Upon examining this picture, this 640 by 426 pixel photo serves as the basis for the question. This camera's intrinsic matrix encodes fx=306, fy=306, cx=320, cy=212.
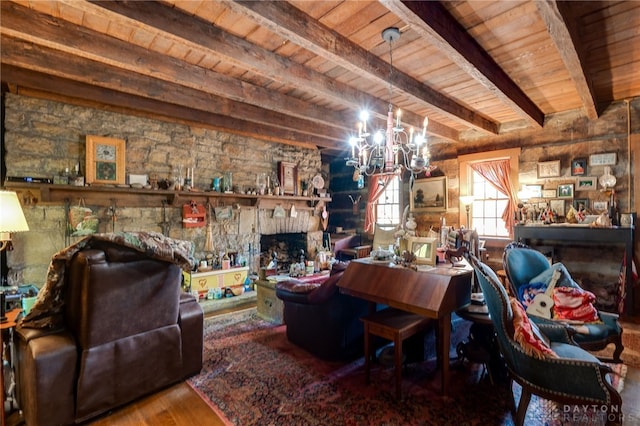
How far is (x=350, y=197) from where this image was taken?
721cm

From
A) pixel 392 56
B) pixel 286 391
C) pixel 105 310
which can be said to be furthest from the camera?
pixel 392 56

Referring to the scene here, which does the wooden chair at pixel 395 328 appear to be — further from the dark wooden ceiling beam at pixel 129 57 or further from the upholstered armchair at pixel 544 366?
the dark wooden ceiling beam at pixel 129 57

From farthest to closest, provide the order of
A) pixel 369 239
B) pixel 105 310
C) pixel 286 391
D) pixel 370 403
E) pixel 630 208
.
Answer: pixel 369 239
pixel 630 208
pixel 286 391
pixel 370 403
pixel 105 310

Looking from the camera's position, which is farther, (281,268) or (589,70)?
(281,268)

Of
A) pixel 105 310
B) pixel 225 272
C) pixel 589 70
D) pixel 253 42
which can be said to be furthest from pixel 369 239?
pixel 105 310

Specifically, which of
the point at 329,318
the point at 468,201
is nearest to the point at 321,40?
the point at 329,318

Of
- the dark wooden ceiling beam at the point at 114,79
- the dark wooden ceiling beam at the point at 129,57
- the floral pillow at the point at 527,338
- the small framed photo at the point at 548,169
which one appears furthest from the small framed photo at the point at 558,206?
the dark wooden ceiling beam at the point at 114,79

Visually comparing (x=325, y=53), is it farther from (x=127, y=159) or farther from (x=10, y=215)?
(x=127, y=159)

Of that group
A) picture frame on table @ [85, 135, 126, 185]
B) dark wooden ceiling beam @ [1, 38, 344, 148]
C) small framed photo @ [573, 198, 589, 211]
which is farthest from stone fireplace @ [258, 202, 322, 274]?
small framed photo @ [573, 198, 589, 211]

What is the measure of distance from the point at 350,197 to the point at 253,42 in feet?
16.3

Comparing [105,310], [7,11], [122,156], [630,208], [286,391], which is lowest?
[286,391]

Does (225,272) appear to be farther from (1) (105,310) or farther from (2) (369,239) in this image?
(2) (369,239)

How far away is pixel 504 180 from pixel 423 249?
10.8ft

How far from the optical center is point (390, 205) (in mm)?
6594
